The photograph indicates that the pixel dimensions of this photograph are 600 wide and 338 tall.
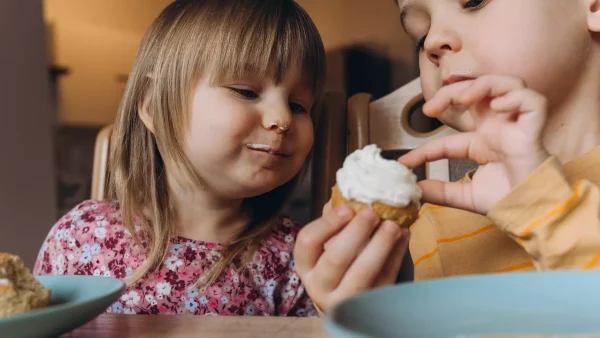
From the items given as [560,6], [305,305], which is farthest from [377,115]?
[560,6]

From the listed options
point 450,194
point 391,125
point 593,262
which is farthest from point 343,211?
point 391,125

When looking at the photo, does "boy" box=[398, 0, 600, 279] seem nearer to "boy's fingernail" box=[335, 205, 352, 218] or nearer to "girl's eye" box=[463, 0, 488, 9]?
"girl's eye" box=[463, 0, 488, 9]

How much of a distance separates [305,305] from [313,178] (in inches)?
11.6

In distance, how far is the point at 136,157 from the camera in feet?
3.95

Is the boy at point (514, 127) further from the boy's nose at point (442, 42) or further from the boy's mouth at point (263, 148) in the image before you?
the boy's mouth at point (263, 148)

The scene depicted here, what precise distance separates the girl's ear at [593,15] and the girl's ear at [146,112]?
0.79 metres

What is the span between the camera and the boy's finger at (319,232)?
621 mm

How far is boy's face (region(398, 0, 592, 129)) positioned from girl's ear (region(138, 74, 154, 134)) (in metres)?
0.61

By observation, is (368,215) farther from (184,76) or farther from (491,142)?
(184,76)

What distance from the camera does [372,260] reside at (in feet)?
1.98

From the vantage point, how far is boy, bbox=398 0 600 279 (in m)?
0.60

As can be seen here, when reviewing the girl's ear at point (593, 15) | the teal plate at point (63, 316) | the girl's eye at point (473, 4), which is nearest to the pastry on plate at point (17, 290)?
the teal plate at point (63, 316)

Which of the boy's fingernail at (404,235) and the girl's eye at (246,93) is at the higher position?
the girl's eye at (246,93)

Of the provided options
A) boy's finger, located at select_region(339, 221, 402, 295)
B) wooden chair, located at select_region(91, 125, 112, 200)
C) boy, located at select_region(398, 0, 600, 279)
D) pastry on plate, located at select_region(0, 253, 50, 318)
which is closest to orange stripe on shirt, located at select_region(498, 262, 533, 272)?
boy, located at select_region(398, 0, 600, 279)
